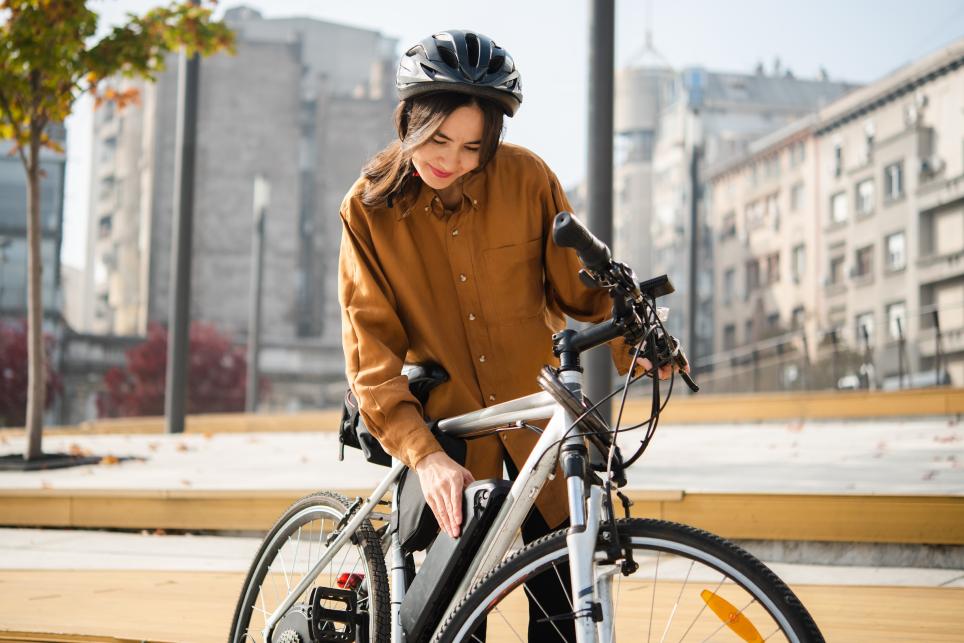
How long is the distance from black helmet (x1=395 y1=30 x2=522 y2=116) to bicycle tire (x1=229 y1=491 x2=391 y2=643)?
1.12 meters

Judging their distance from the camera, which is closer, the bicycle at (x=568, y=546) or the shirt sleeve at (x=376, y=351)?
the bicycle at (x=568, y=546)

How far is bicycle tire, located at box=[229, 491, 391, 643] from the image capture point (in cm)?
267

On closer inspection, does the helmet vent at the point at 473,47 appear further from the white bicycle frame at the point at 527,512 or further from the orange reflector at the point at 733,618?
the orange reflector at the point at 733,618

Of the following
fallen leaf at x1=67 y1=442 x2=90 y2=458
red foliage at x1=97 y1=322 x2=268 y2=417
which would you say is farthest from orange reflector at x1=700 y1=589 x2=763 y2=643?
red foliage at x1=97 y1=322 x2=268 y2=417

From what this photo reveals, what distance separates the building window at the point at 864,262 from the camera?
4688 cm

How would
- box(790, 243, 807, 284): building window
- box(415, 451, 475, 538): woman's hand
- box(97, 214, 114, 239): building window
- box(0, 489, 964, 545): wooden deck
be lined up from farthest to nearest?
box(97, 214, 114, 239): building window < box(790, 243, 807, 284): building window < box(0, 489, 964, 545): wooden deck < box(415, 451, 475, 538): woman's hand

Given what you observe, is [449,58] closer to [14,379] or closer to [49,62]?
[49,62]

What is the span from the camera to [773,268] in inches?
2245

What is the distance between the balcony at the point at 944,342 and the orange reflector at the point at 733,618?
51.8 feet

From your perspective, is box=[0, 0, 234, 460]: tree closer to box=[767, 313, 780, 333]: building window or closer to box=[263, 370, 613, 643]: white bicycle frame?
box=[263, 370, 613, 643]: white bicycle frame

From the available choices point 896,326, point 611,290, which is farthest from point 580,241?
point 896,326

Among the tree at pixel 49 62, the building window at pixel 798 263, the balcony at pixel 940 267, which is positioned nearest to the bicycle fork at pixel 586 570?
the tree at pixel 49 62

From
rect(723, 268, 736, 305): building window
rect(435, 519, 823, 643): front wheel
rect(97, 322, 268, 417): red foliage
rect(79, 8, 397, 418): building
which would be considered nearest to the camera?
rect(435, 519, 823, 643): front wheel

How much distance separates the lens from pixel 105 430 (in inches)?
680
